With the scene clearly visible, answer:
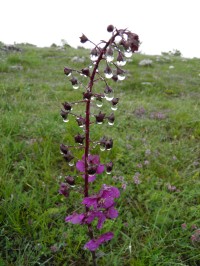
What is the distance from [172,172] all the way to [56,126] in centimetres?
206

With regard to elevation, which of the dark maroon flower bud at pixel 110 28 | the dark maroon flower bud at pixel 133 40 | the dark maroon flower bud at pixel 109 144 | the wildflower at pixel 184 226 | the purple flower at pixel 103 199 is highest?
the dark maroon flower bud at pixel 110 28

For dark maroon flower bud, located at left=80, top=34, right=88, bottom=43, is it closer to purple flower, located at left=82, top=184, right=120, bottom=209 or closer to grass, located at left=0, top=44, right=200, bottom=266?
purple flower, located at left=82, top=184, right=120, bottom=209

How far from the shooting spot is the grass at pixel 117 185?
264cm

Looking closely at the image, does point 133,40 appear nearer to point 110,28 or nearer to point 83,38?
point 110,28

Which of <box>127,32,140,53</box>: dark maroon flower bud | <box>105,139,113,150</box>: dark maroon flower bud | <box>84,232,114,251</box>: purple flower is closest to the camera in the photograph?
<box>127,32,140,53</box>: dark maroon flower bud

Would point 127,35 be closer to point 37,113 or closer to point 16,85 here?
point 37,113

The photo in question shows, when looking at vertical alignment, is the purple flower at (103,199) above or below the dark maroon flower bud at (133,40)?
below

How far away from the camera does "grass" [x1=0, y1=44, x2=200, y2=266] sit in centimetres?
264

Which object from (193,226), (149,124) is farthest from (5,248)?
(149,124)

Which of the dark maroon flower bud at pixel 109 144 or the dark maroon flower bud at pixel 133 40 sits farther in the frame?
the dark maroon flower bud at pixel 109 144

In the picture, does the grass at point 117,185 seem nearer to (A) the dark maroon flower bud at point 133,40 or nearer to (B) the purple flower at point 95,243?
(B) the purple flower at point 95,243

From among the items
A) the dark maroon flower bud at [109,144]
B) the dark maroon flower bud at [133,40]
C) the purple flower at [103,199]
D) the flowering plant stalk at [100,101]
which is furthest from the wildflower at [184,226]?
the dark maroon flower bud at [133,40]

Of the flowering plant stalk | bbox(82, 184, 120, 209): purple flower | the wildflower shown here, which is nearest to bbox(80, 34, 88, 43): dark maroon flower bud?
the flowering plant stalk

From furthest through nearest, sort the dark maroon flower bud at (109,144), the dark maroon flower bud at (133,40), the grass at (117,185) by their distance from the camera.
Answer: the grass at (117,185), the dark maroon flower bud at (109,144), the dark maroon flower bud at (133,40)
